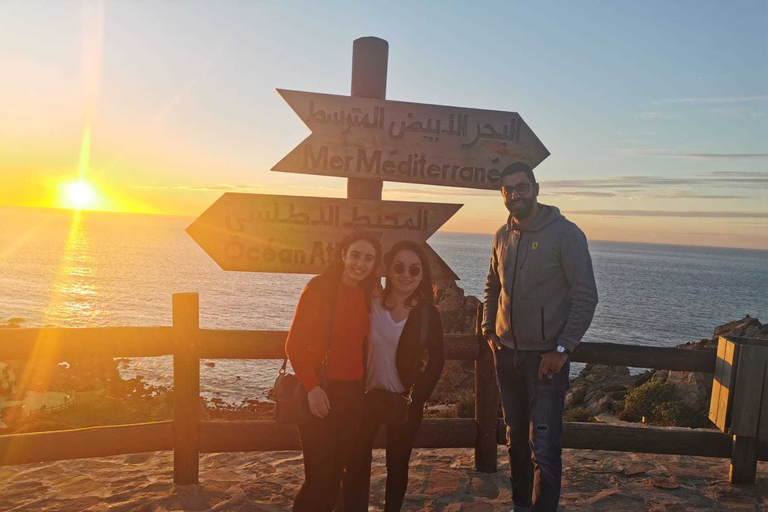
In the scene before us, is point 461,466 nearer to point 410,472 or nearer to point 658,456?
point 410,472

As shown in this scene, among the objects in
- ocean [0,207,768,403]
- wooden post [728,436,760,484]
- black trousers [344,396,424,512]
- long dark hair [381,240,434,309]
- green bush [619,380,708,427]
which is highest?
long dark hair [381,240,434,309]

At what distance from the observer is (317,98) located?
14.6ft

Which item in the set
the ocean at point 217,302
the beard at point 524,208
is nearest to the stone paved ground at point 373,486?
the beard at point 524,208

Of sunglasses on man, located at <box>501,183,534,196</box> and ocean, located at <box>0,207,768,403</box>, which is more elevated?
sunglasses on man, located at <box>501,183,534,196</box>

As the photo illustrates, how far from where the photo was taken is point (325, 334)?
3.23 meters

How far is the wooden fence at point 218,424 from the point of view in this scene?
429 cm

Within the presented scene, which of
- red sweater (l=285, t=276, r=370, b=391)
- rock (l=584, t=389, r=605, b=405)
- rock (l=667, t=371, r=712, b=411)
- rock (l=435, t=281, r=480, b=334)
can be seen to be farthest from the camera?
rock (l=435, t=281, r=480, b=334)

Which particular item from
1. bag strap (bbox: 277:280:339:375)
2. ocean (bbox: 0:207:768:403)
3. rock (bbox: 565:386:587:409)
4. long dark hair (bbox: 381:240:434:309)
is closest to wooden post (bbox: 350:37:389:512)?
long dark hair (bbox: 381:240:434:309)

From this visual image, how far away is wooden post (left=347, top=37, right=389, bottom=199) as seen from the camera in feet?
15.1

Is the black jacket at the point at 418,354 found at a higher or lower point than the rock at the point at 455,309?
higher

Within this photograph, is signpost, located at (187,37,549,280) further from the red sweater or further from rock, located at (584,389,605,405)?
rock, located at (584,389,605,405)

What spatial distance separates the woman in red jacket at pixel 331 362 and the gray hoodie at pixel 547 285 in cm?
111

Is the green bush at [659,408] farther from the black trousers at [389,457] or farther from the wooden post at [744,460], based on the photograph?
the black trousers at [389,457]

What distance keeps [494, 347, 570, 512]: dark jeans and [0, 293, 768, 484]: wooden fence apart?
3.36 feet
